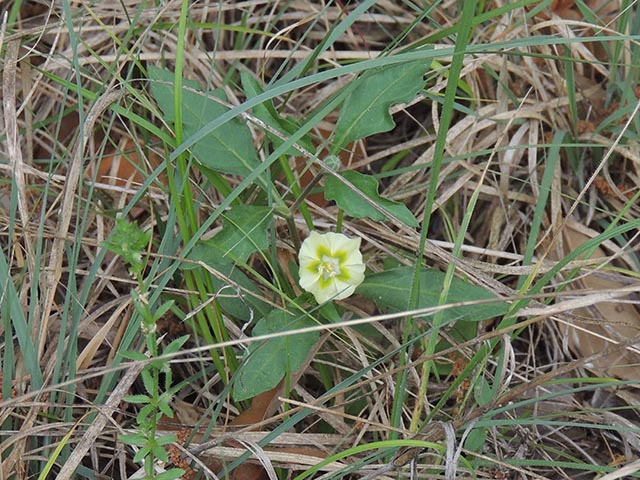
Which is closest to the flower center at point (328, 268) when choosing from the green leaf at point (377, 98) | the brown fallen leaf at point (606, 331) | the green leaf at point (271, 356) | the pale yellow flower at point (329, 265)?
the pale yellow flower at point (329, 265)

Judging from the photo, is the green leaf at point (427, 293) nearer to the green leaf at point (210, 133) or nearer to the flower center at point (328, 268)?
the flower center at point (328, 268)

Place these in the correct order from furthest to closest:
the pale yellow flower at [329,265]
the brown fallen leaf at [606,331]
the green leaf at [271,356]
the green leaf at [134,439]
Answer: the brown fallen leaf at [606,331]
the pale yellow flower at [329,265]
the green leaf at [271,356]
the green leaf at [134,439]

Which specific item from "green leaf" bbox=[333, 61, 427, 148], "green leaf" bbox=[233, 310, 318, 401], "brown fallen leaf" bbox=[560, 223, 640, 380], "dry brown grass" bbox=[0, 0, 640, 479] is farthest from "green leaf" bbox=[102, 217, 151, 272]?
"brown fallen leaf" bbox=[560, 223, 640, 380]

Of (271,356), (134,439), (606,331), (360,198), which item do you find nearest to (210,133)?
(360,198)

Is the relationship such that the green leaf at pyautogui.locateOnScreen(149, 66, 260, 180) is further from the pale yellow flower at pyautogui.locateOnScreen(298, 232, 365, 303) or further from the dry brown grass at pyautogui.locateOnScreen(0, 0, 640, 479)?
the pale yellow flower at pyautogui.locateOnScreen(298, 232, 365, 303)

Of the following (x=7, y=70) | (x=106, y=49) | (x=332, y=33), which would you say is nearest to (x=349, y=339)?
(x=332, y=33)

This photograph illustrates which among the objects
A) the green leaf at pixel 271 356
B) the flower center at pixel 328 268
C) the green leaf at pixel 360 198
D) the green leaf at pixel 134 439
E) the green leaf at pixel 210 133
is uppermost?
the green leaf at pixel 210 133

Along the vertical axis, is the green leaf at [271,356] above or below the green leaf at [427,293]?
below
